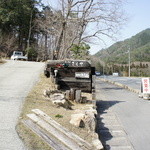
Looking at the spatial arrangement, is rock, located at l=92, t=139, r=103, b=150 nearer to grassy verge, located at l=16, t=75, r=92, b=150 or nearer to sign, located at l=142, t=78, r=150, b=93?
grassy verge, located at l=16, t=75, r=92, b=150

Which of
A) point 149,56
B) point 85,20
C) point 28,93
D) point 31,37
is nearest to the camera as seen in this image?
point 28,93

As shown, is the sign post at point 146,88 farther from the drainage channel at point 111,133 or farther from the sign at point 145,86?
the drainage channel at point 111,133

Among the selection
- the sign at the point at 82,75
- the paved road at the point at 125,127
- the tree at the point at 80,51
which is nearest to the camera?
the paved road at the point at 125,127

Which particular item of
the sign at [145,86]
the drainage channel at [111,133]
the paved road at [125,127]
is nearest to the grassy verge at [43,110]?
the drainage channel at [111,133]

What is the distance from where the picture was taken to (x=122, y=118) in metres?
8.31

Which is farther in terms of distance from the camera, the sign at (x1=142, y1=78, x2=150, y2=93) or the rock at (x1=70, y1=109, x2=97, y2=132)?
the sign at (x1=142, y1=78, x2=150, y2=93)

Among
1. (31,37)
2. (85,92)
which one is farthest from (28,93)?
(31,37)

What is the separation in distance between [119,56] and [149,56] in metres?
13.9

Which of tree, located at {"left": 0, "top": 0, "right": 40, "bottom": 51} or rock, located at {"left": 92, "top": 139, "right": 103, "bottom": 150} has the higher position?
tree, located at {"left": 0, "top": 0, "right": 40, "bottom": 51}

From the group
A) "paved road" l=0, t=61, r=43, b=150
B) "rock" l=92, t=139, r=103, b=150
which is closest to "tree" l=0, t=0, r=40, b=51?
"paved road" l=0, t=61, r=43, b=150

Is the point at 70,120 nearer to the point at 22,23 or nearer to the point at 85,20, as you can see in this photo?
the point at 85,20

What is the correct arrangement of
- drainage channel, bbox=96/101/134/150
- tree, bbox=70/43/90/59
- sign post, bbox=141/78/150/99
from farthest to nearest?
tree, bbox=70/43/90/59 → sign post, bbox=141/78/150/99 → drainage channel, bbox=96/101/134/150

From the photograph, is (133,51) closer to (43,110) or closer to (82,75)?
(82,75)

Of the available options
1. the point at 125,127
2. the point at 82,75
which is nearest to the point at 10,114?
the point at 125,127
